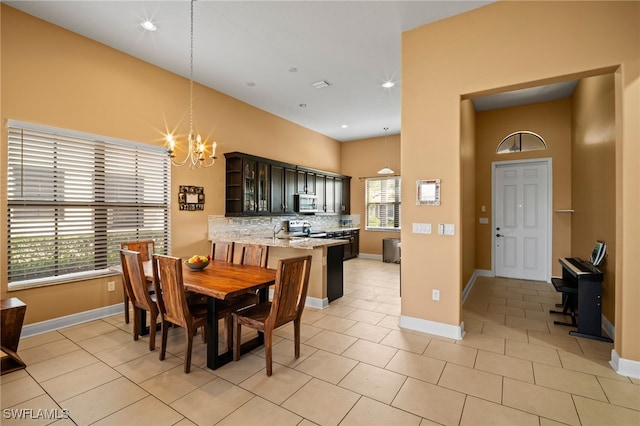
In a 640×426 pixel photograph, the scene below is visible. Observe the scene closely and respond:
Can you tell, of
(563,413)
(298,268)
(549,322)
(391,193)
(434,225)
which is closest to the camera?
(563,413)

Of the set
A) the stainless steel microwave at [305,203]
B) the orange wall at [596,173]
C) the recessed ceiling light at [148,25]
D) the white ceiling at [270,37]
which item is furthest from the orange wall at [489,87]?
the stainless steel microwave at [305,203]

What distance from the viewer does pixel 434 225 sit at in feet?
10.8

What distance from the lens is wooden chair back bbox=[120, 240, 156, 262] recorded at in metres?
3.82

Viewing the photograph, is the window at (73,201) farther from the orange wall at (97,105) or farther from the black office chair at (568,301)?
the black office chair at (568,301)

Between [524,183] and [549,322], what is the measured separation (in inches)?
120

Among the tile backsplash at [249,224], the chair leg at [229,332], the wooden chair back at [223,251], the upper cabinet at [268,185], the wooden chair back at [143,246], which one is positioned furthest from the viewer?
the upper cabinet at [268,185]

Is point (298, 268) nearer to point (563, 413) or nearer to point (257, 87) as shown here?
point (563, 413)

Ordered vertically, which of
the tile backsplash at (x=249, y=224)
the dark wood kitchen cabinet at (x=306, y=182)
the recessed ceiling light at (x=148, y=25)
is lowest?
the tile backsplash at (x=249, y=224)

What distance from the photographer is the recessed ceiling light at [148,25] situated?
3309 mm

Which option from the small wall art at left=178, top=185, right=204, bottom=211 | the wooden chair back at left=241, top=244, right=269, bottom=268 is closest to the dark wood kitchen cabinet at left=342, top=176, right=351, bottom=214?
the small wall art at left=178, top=185, right=204, bottom=211

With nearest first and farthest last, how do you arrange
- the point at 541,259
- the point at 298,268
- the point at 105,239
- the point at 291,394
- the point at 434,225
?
the point at 291,394 → the point at 298,268 → the point at 434,225 → the point at 105,239 → the point at 541,259

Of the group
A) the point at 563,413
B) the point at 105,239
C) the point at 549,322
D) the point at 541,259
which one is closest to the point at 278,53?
the point at 105,239

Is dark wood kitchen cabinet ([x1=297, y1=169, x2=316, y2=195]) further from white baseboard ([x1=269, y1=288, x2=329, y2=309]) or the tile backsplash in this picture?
white baseboard ([x1=269, y1=288, x2=329, y2=309])

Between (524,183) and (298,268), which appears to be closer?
(298,268)
